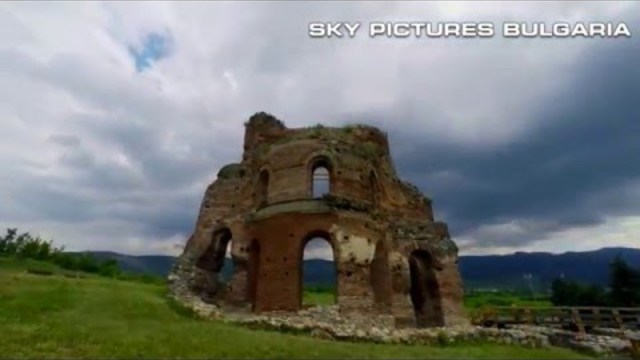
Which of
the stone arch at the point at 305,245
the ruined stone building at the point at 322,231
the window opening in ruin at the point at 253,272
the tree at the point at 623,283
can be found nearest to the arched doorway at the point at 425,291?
the ruined stone building at the point at 322,231

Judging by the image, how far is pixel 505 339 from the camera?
20938 mm

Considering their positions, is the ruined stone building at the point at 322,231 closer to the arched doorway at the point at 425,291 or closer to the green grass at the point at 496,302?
the arched doorway at the point at 425,291

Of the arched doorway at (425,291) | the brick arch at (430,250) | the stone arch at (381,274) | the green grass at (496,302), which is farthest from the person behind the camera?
the green grass at (496,302)

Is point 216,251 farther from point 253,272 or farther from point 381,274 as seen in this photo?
point 381,274

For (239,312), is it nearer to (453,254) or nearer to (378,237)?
(378,237)

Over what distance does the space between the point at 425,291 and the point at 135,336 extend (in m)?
20.8

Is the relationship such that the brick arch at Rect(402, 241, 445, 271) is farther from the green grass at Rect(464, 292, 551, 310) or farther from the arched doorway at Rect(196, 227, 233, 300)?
the green grass at Rect(464, 292, 551, 310)

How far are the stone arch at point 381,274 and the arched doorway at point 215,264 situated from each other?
27.6 feet

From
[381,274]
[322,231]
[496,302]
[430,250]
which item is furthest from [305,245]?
[496,302]

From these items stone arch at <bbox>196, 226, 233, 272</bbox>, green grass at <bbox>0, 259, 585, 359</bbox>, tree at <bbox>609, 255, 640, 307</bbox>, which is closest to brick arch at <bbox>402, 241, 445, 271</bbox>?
stone arch at <bbox>196, 226, 233, 272</bbox>

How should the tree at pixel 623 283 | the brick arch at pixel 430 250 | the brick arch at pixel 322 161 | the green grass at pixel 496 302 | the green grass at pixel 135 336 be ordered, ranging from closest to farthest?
the green grass at pixel 135 336
the brick arch at pixel 322 161
the brick arch at pixel 430 250
the tree at pixel 623 283
the green grass at pixel 496 302

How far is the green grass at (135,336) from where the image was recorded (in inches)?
577

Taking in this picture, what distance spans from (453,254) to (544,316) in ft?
20.8

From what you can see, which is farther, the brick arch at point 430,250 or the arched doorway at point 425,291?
the brick arch at point 430,250
